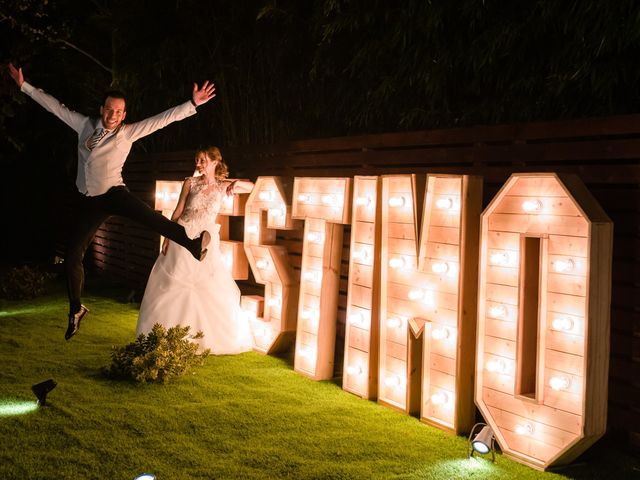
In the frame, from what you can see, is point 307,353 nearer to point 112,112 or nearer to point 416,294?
point 416,294

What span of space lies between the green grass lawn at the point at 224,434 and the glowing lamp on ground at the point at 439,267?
3.76ft

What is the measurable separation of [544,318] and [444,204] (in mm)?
1165

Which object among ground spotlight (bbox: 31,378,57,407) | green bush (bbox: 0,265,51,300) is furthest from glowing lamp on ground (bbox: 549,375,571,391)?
green bush (bbox: 0,265,51,300)

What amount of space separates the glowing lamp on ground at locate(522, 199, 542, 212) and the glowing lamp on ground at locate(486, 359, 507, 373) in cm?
102

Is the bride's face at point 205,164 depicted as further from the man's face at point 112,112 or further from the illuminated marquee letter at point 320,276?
the man's face at point 112,112

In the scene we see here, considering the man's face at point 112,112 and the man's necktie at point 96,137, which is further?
the man's necktie at point 96,137

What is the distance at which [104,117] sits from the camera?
652 cm

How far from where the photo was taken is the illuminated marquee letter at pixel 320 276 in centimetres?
689

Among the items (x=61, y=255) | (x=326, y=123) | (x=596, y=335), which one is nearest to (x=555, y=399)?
(x=596, y=335)

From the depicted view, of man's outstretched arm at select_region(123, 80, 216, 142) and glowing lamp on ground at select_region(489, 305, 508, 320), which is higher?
man's outstretched arm at select_region(123, 80, 216, 142)

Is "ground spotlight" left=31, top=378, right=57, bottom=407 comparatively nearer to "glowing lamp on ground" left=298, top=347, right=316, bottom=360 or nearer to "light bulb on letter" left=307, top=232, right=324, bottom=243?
"glowing lamp on ground" left=298, top=347, right=316, bottom=360

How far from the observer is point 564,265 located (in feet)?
15.4

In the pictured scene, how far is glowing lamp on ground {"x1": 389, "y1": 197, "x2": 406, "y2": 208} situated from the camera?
5.99m

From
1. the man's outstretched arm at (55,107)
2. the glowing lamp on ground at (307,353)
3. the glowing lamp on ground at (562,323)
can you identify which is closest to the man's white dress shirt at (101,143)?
the man's outstretched arm at (55,107)
